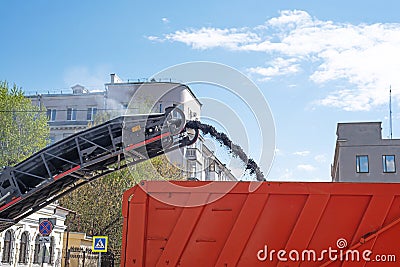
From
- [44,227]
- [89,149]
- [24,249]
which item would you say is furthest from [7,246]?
[89,149]

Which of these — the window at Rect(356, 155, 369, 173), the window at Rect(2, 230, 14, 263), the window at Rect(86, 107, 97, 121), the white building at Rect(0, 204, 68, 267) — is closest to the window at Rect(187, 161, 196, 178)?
the white building at Rect(0, 204, 68, 267)

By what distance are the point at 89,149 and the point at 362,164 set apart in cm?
Answer: 3613

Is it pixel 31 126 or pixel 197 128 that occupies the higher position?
pixel 31 126

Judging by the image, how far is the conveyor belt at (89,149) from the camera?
16031mm

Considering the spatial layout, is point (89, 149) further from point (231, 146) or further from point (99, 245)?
point (99, 245)

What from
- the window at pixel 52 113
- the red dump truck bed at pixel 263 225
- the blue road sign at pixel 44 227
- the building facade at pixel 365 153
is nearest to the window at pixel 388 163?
the building facade at pixel 365 153

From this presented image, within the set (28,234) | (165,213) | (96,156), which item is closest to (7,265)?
(28,234)

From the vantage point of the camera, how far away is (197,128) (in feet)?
52.6

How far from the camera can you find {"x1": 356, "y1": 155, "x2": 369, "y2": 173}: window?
4709cm

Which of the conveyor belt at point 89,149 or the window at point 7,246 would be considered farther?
the window at point 7,246

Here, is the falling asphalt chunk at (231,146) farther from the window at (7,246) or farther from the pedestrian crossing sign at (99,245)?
the window at (7,246)

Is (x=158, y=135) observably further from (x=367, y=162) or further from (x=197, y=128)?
(x=367, y=162)

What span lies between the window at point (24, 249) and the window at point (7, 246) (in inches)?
43.5

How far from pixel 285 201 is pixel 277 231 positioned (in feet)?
1.43
